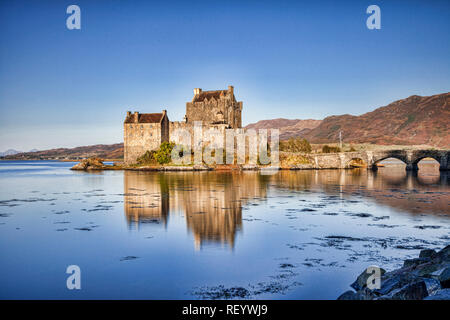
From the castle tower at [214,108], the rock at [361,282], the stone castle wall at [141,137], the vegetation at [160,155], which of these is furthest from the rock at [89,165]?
the rock at [361,282]

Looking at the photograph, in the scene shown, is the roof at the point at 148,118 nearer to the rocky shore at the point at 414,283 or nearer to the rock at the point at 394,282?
the rocky shore at the point at 414,283

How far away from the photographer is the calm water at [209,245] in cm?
814

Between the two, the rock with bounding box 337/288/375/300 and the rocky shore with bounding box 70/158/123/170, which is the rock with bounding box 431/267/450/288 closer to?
the rock with bounding box 337/288/375/300

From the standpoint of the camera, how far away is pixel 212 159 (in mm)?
57406

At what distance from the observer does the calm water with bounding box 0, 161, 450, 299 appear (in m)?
8.14

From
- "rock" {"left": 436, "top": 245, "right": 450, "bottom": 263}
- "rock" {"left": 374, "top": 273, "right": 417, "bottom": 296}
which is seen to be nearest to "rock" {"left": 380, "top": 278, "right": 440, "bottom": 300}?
"rock" {"left": 374, "top": 273, "right": 417, "bottom": 296}

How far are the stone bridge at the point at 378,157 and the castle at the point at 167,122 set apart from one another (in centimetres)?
1726

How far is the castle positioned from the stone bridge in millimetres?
17259

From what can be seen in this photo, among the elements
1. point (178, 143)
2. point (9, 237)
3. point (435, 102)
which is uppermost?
point (435, 102)
